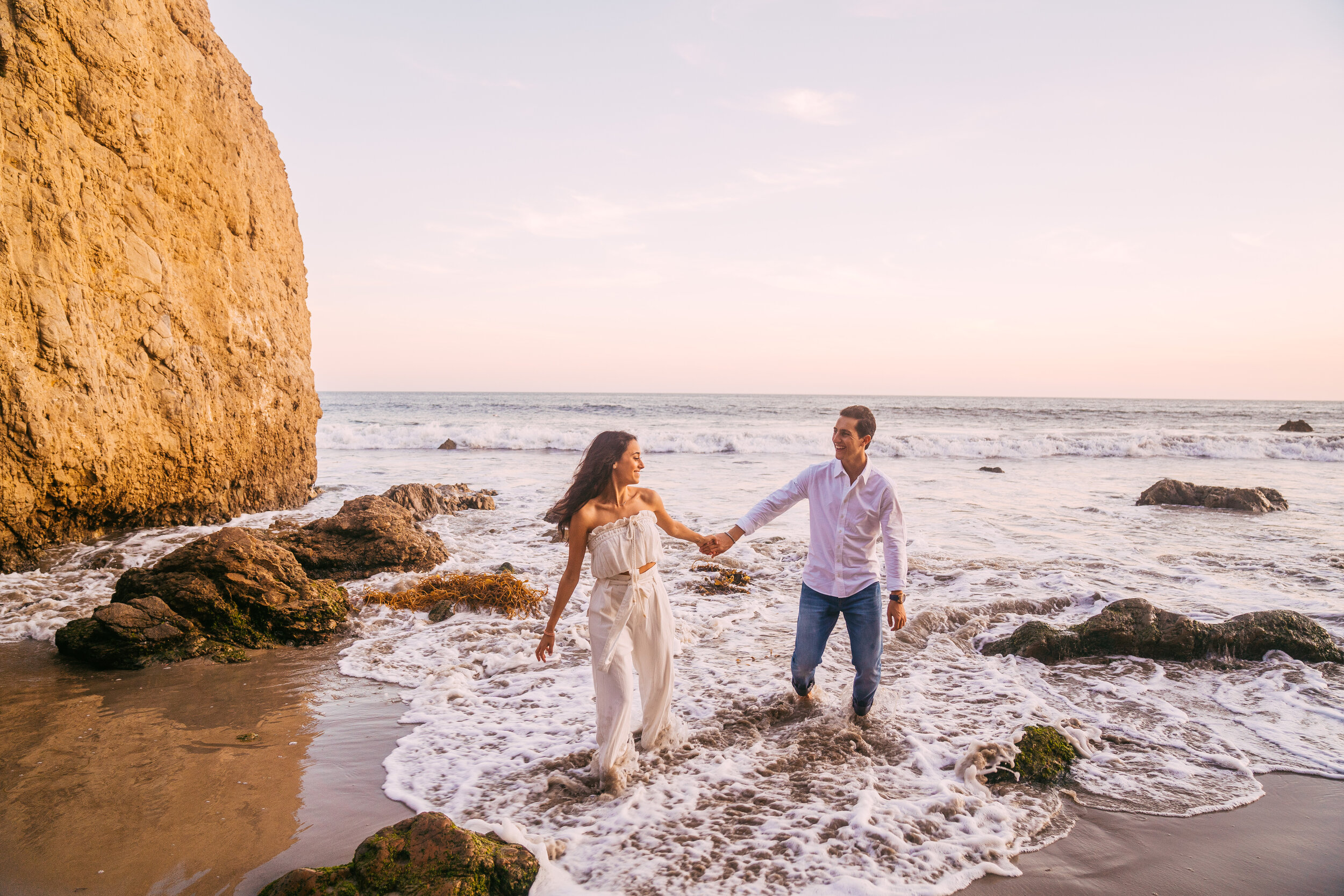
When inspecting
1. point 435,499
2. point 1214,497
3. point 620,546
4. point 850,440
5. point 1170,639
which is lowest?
point 1170,639

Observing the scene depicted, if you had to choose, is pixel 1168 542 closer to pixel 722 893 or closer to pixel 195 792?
pixel 722 893

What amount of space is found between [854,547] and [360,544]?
22.8ft

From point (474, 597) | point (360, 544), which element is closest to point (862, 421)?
point (474, 597)

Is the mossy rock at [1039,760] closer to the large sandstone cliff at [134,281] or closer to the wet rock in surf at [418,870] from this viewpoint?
the wet rock in surf at [418,870]

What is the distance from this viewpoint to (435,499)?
13.0m

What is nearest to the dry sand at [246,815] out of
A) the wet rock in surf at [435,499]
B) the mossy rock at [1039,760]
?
the mossy rock at [1039,760]

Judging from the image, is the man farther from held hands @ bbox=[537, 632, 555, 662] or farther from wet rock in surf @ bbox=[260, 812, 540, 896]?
wet rock in surf @ bbox=[260, 812, 540, 896]

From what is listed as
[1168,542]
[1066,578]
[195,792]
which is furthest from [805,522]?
[195,792]

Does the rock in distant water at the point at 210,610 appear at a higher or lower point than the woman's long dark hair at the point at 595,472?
lower

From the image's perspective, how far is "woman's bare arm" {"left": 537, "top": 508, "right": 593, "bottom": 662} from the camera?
4.04 meters

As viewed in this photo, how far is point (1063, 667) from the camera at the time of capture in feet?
19.9

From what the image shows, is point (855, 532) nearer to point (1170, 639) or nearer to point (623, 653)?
point (623, 653)

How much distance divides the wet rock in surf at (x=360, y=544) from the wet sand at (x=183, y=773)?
2781 mm

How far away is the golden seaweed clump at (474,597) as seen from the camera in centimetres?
766
